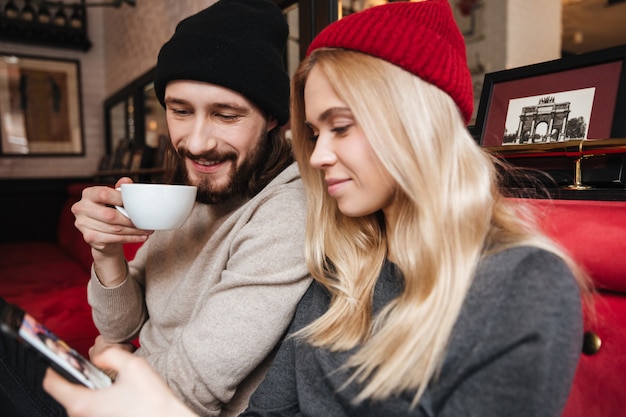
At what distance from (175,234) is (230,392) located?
20.1 inches

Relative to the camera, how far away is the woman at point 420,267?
0.52m

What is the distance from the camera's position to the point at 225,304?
82cm

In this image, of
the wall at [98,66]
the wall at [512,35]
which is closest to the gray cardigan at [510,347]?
the wall at [512,35]

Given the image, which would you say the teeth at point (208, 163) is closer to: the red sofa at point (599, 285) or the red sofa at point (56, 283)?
the red sofa at point (599, 285)

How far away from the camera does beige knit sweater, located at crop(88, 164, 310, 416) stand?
2.62 feet

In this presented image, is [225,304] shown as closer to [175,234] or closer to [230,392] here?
[230,392]

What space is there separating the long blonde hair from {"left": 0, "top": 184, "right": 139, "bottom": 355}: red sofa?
1.40m

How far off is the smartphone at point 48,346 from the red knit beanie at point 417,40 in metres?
0.57

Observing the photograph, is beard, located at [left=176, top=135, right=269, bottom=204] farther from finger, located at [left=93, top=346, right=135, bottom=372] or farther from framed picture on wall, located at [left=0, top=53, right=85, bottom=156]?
framed picture on wall, located at [left=0, top=53, right=85, bottom=156]

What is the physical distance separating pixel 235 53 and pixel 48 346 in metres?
0.70

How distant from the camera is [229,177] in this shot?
1030mm

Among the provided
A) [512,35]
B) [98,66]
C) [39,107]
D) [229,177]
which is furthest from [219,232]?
[98,66]

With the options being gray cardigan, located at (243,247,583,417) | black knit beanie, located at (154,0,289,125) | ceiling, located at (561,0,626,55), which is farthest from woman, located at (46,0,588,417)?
ceiling, located at (561,0,626,55)

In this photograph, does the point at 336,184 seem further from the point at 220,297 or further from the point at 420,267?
the point at 220,297
